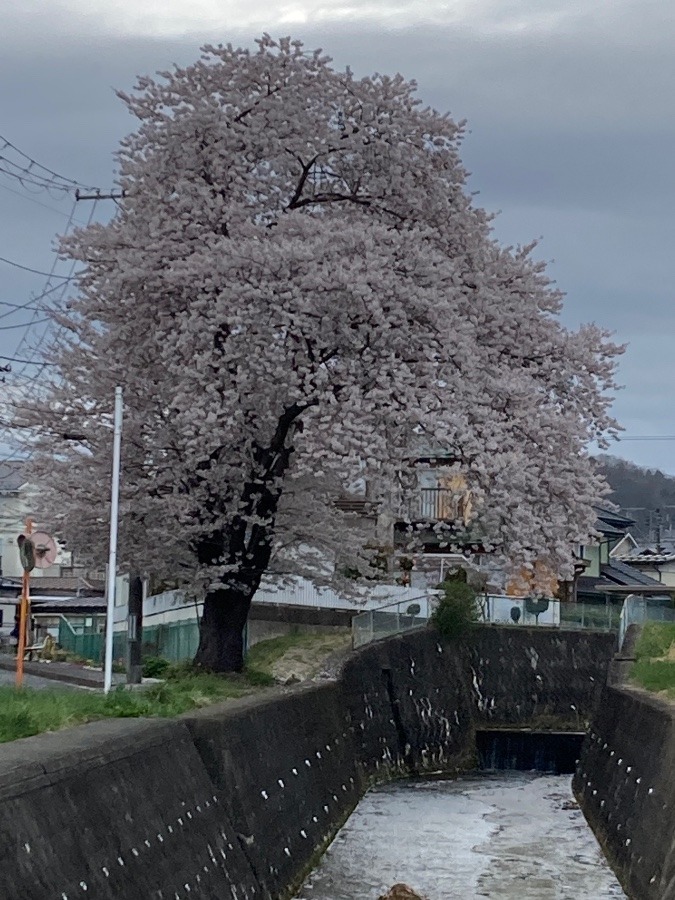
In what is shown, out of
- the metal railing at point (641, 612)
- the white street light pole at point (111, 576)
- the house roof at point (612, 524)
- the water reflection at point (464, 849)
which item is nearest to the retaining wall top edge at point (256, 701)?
the white street light pole at point (111, 576)

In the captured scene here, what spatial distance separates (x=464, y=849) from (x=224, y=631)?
613 cm

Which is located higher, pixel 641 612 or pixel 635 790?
pixel 641 612

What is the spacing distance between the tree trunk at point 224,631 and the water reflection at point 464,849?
365 cm

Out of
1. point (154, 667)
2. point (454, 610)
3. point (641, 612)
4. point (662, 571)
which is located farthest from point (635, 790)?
point (662, 571)

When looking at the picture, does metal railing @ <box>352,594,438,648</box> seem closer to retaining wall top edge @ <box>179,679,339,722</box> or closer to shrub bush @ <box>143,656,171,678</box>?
shrub bush @ <box>143,656,171,678</box>

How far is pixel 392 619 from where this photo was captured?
110ft

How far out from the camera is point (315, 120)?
918 inches

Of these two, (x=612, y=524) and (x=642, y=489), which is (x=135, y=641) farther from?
(x=642, y=489)

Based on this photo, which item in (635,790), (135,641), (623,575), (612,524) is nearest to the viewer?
(635,790)

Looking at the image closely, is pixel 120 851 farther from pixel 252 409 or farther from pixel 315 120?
pixel 315 120

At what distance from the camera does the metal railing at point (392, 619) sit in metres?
30.7

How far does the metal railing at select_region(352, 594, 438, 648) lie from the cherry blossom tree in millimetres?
5596

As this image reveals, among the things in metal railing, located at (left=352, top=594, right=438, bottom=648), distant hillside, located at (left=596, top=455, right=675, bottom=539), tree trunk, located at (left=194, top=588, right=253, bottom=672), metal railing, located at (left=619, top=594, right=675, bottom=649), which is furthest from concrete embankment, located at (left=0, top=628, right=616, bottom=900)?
distant hillside, located at (left=596, top=455, right=675, bottom=539)

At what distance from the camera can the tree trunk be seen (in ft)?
78.4
